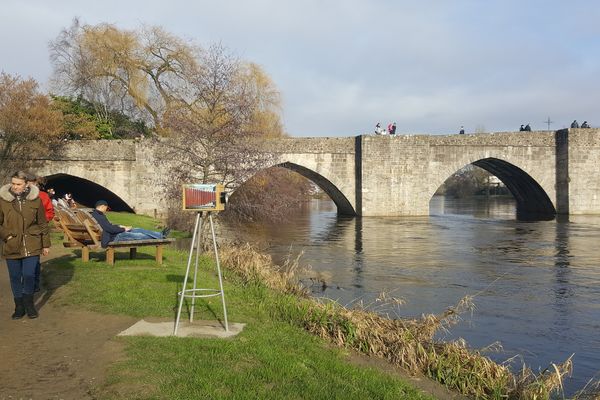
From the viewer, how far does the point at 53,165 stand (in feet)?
88.7

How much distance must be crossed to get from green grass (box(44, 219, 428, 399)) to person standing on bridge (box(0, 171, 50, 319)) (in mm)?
768

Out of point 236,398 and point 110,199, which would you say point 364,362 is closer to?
point 236,398

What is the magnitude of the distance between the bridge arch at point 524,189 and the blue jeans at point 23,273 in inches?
1215

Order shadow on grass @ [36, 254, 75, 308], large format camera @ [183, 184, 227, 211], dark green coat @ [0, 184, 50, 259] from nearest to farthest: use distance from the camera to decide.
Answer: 1. large format camera @ [183, 184, 227, 211]
2. dark green coat @ [0, 184, 50, 259]
3. shadow on grass @ [36, 254, 75, 308]

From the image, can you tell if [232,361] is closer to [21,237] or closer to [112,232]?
[21,237]

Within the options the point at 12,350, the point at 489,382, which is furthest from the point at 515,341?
the point at 12,350

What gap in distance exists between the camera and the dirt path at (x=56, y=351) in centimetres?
414

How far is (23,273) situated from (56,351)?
163 cm

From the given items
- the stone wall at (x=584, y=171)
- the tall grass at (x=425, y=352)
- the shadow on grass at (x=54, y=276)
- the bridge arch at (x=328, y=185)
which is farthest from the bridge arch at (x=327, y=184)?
the tall grass at (x=425, y=352)

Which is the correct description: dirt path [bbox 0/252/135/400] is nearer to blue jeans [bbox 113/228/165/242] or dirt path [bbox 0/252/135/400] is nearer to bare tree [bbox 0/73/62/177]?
blue jeans [bbox 113/228/165/242]

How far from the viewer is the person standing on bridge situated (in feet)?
20.2

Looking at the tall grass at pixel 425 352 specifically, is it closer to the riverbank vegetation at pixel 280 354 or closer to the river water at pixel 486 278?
the riverbank vegetation at pixel 280 354

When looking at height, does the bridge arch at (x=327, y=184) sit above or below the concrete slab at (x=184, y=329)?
above

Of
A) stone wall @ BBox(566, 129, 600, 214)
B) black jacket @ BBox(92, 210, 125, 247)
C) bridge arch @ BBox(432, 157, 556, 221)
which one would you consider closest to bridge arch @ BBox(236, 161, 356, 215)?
bridge arch @ BBox(432, 157, 556, 221)
